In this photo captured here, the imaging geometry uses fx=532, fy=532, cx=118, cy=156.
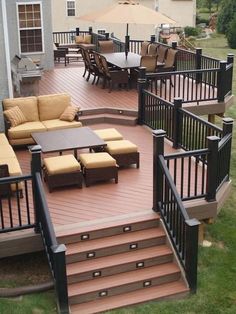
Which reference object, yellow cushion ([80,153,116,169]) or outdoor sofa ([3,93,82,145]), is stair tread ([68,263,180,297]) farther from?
outdoor sofa ([3,93,82,145])

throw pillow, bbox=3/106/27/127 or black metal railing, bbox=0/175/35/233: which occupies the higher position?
throw pillow, bbox=3/106/27/127

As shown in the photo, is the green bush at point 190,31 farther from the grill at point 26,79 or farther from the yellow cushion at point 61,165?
the yellow cushion at point 61,165

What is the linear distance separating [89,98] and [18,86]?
1773 millimetres

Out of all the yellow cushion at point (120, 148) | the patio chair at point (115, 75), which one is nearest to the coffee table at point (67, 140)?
the yellow cushion at point (120, 148)

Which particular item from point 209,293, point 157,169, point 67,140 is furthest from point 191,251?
point 67,140

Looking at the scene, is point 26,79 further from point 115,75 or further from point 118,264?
point 118,264

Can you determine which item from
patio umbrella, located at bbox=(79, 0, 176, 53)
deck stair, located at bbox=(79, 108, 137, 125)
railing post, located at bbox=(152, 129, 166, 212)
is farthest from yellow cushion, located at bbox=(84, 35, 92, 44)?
railing post, located at bbox=(152, 129, 166, 212)

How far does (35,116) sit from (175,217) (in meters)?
4.73

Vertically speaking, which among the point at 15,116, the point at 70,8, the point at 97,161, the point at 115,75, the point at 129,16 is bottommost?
the point at 97,161

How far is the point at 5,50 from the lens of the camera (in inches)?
412

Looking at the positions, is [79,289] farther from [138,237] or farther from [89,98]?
[89,98]

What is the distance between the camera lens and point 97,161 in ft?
27.7

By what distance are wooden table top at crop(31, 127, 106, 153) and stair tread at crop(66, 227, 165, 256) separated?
2.10 metres

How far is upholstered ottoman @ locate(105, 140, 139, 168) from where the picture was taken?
9031mm
